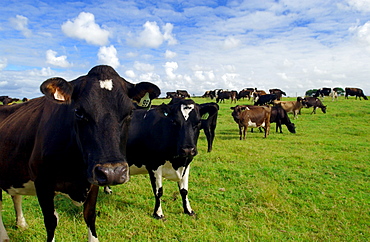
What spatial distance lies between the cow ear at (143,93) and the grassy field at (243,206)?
237 centimetres

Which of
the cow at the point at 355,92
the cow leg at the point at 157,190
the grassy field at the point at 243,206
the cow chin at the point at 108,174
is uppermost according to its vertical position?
the cow at the point at 355,92

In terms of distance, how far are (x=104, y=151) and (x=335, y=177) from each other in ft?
23.4

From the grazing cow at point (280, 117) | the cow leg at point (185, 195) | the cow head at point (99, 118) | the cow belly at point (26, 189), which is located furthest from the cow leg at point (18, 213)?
the grazing cow at point (280, 117)

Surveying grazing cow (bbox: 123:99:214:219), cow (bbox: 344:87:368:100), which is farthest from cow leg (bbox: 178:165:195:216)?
cow (bbox: 344:87:368:100)

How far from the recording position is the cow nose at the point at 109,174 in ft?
7.04

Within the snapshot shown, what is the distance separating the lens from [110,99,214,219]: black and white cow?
494 cm

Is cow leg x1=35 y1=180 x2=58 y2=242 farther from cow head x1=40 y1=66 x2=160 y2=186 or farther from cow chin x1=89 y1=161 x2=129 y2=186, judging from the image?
cow chin x1=89 y1=161 x2=129 y2=186

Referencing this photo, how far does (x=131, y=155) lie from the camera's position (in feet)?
18.0

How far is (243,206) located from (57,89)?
433cm

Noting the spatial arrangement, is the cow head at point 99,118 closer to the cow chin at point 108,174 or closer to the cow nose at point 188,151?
the cow chin at point 108,174

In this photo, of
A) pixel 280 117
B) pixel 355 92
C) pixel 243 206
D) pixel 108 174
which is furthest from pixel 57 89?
pixel 355 92

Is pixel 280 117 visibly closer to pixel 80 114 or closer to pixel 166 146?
pixel 166 146

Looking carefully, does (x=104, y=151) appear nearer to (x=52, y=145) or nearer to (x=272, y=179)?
(x=52, y=145)

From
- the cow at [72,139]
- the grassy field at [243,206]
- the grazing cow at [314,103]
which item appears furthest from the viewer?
the grazing cow at [314,103]
